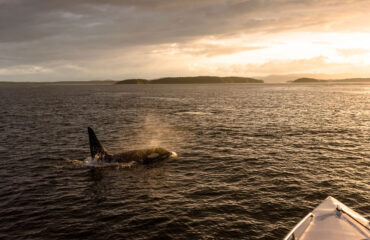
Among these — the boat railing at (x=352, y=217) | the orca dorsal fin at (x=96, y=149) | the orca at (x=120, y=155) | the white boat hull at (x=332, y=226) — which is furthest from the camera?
the orca dorsal fin at (x=96, y=149)

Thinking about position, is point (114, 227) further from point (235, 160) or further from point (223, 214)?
point (235, 160)

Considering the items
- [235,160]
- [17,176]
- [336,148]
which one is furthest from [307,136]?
[17,176]

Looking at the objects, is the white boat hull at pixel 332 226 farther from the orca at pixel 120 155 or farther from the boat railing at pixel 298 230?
the orca at pixel 120 155

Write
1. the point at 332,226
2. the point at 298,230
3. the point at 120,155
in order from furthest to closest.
→ the point at 120,155
the point at 332,226
the point at 298,230

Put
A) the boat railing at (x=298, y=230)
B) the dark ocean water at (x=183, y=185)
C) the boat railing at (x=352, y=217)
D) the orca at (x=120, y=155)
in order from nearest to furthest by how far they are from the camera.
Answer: the boat railing at (x=298, y=230) < the boat railing at (x=352, y=217) < the dark ocean water at (x=183, y=185) < the orca at (x=120, y=155)

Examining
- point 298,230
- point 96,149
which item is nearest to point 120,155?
point 96,149

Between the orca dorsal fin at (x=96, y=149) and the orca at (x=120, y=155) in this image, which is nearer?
the orca at (x=120, y=155)

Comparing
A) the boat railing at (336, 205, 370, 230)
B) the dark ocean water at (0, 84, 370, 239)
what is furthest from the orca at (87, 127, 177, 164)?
the boat railing at (336, 205, 370, 230)

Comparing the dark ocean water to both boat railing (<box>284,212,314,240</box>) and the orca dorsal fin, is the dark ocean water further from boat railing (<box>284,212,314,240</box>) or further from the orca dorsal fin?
boat railing (<box>284,212,314,240</box>)

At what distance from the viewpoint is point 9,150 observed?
39.2 metres

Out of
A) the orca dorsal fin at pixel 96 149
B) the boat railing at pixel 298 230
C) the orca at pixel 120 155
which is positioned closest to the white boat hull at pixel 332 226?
the boat railing at pixel 298 230

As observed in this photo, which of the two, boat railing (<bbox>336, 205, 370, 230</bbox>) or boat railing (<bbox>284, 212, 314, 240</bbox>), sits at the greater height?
boat railing (<bbox>336, 205, 370, 230</bbox>)

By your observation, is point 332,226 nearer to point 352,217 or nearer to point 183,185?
point 352,217

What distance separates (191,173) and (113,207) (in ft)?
33.5
